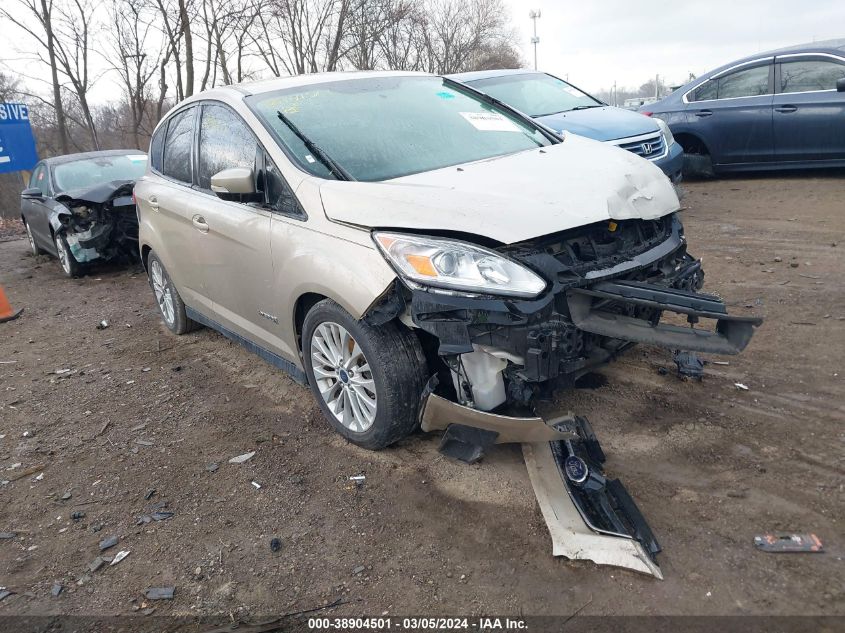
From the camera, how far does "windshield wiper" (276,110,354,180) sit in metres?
3.25

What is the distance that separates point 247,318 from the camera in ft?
13.1

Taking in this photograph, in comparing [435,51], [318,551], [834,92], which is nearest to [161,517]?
[318,551]

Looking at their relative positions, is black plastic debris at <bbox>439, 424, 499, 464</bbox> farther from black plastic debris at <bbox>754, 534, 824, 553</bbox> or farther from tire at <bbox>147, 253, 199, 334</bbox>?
tire at <bbox>147, 253, 199, 334</bbox>

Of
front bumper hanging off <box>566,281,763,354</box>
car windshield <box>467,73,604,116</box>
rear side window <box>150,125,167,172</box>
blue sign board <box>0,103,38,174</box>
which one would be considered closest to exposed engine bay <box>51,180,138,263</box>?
rear side window <box>150,125,167,172</box>

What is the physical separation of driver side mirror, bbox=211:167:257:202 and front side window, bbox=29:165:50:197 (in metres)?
6.85

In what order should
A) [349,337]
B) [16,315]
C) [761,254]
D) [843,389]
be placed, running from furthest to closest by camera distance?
[16,315], [761,254], [843,389], [349,337]

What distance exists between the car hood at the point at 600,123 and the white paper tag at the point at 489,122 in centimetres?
300

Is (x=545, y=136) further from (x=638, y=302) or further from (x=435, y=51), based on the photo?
(x=435, y=51)

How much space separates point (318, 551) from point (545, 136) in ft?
9.31

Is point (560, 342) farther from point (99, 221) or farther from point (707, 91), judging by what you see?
point (707, 91)

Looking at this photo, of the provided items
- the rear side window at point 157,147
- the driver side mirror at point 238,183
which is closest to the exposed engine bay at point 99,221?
the rear side window at point 157,147

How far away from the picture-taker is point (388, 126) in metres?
3.64

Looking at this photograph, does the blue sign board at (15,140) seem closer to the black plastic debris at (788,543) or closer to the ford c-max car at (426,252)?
the ford c-max car at (426,252)

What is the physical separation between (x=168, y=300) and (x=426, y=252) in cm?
348
